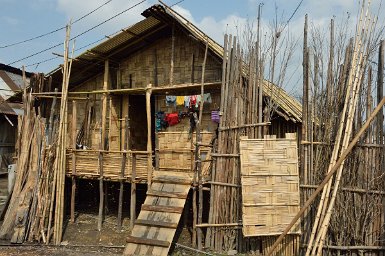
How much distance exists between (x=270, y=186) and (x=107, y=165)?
4.40 m

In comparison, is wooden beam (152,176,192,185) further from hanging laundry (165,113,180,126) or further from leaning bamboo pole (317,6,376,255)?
leaning bamboo pole (317,6,376,255)

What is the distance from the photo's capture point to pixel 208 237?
312 inches

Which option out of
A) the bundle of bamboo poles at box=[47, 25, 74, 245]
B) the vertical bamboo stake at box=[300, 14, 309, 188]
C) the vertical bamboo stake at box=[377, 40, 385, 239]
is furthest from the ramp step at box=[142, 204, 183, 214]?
the vertical bamboo stake at box=[377, 40, 385, 239]

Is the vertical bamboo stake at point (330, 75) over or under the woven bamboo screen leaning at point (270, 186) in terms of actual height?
over

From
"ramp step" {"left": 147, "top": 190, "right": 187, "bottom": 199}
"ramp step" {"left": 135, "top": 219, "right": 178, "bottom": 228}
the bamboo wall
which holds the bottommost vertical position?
"ramp step" {"left": 135, "top": 219, "right": 178, "bottom": 228}

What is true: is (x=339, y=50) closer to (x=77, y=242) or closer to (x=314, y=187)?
(x=314, y=187)

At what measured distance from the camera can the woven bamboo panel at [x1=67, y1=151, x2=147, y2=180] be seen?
922cm

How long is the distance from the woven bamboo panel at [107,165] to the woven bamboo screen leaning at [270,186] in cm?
301

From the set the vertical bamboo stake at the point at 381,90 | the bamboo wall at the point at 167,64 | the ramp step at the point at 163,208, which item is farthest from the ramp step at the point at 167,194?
the vertical bamboo stake at the point at 381,90

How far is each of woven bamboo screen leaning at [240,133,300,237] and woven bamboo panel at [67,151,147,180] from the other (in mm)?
3008

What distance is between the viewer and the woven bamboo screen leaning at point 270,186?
22.8 feet

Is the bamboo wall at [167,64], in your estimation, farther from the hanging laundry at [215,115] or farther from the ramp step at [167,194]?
the ramp step at [167,194]

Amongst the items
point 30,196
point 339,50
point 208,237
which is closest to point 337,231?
point 208,237

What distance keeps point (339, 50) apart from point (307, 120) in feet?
4.41
